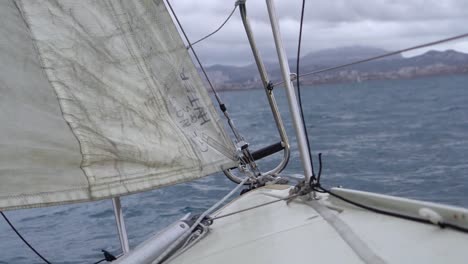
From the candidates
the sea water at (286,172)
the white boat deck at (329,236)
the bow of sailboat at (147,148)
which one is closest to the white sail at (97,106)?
the bow of sailboat at (147,148)

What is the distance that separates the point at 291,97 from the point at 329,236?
0.80m

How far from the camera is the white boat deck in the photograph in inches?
74.3

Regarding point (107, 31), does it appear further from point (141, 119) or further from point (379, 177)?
point (379, 177)

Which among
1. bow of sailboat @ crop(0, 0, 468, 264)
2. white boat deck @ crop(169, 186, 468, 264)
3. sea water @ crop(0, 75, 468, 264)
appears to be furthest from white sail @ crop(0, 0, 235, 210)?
sea water @ crop(0, 75, 468, 264)

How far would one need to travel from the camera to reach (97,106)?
7.62ft

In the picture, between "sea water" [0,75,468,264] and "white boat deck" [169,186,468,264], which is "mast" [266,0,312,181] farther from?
"sea water" [0,75,468,264]

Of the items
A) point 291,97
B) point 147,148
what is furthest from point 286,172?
point 147,148

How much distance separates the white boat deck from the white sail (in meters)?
0.32

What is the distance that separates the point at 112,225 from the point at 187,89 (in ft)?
17.3

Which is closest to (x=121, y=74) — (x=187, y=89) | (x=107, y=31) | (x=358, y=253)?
(x=107, y=31)

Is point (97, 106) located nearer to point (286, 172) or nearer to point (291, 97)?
point (291, 97)

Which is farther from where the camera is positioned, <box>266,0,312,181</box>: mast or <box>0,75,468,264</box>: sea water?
<box>0,75,468,264</box>: sea water

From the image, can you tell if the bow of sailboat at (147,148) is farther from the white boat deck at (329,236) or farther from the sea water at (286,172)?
the sea water at (286,172)

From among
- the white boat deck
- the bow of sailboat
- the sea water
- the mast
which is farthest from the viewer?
the sea water
